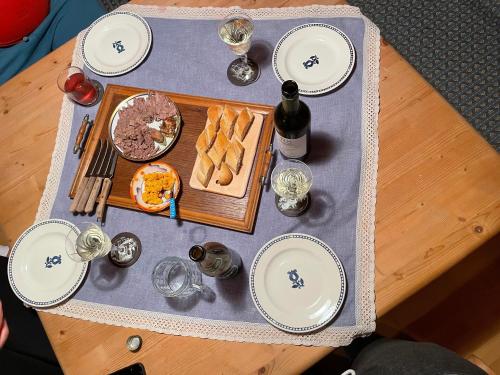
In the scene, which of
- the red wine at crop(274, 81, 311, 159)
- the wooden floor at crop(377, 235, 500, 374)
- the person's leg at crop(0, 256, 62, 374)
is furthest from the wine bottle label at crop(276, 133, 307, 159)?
the person's leg at crop(0, 256, 62, 374)

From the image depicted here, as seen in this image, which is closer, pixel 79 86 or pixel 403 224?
pixel 403 224

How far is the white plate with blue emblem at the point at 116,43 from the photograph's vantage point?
4.75ft

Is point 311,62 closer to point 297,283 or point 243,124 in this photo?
point 243,124

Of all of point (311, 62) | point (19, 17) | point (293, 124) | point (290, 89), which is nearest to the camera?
point (290, 89)

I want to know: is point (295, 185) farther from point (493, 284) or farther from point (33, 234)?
point (493, 284)

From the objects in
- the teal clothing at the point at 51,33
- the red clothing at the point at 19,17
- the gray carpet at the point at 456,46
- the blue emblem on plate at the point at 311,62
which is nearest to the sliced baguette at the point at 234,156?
the blue emblem on plate at the point at 311,62

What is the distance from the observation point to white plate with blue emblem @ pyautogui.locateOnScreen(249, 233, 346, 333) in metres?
1.09

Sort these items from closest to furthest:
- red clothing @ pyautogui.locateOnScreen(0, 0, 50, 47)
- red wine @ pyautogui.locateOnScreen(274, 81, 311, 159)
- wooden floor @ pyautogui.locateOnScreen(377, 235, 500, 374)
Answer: red wine @ pyautogui.locateOnScreen(274, 81, 311, 159) < wooden floor @ pyautogui.locateOnScreen(377, 235, 500, 374) < red clothing @ pyautogui.locateOnScreen(0, 0, 50, 47)

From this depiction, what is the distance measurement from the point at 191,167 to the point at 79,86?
A: 17.9 inches

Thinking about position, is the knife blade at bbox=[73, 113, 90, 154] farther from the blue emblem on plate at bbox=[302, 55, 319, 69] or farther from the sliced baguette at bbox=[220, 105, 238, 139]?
the blue emblem on plate at bbox=[302, 55, 319, 69]

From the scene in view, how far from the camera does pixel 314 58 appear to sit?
1322 millimetres

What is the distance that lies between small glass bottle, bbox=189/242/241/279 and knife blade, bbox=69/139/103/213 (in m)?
0.42

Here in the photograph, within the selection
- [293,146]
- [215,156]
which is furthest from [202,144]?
[293,146]

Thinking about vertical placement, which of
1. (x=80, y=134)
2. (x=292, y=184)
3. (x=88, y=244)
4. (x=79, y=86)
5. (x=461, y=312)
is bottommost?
(x=461, y=312)
